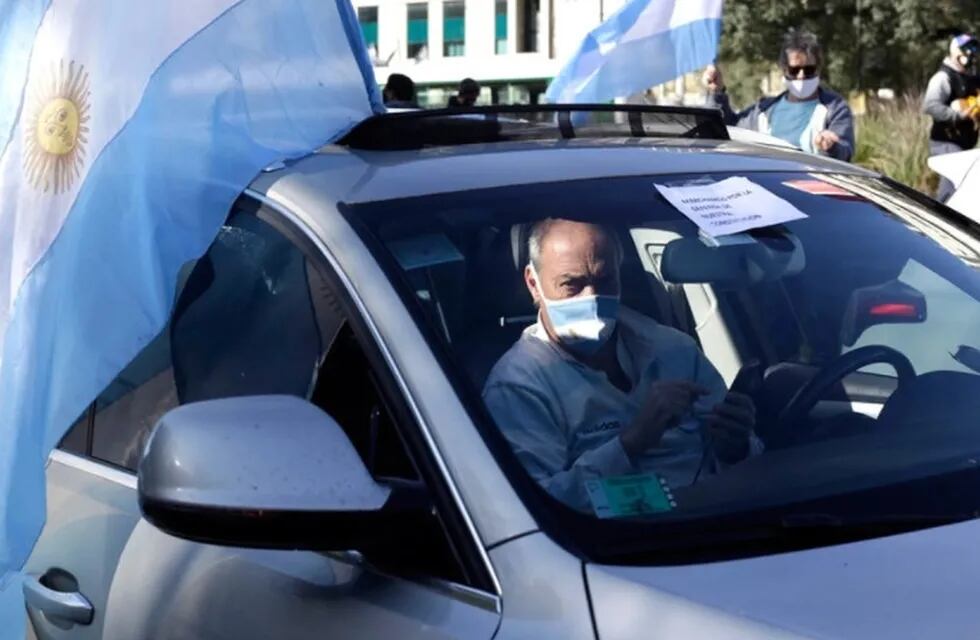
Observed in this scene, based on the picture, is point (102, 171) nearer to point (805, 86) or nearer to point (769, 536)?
point (769, 536)

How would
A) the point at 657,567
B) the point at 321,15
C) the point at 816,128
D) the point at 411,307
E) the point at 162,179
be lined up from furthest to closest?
the point at 816,128 → the point at 321,15 → the point at 162,179 → the point at 411,307 → the point at 657,567

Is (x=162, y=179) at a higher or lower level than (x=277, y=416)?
higher

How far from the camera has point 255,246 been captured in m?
2.94

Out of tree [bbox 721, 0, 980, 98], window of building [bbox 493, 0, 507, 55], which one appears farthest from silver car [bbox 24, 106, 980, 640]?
window of building [bbox 493, 0, 507, 55]

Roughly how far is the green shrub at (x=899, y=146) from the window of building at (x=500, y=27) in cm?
4028

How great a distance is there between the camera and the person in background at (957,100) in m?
Result: 10.5

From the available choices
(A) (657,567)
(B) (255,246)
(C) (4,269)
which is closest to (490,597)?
(A) (657,567)

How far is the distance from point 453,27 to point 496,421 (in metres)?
56.7

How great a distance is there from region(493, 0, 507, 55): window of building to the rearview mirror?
5565 cm

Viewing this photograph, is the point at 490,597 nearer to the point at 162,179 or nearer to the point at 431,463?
the point at 431,463

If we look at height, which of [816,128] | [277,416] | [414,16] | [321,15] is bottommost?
[414,16]

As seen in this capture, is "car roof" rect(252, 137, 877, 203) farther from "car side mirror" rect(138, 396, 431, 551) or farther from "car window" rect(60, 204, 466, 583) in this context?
"car side mirror" rect(138, 396, 431, 551)

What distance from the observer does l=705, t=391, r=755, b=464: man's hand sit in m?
2.73

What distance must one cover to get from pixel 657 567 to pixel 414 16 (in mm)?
55812
